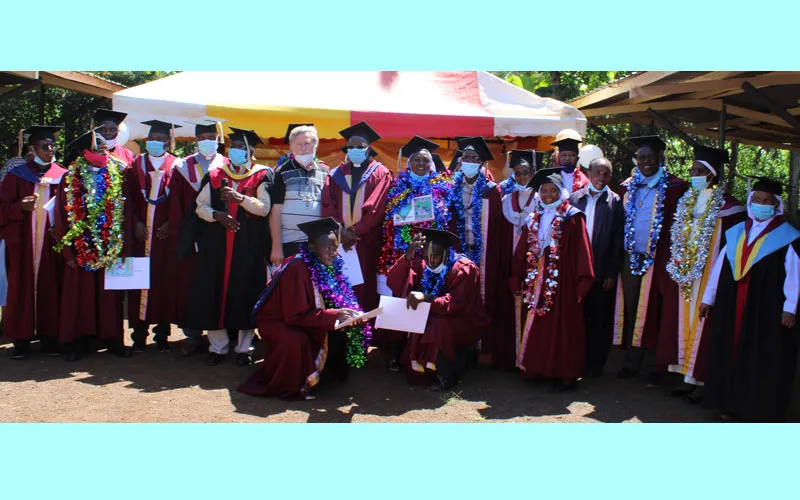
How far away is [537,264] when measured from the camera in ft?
22.4

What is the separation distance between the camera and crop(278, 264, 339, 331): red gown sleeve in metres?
6.11

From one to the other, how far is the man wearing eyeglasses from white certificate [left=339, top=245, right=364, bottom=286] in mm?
2534

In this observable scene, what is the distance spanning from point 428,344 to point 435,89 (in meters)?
5.10

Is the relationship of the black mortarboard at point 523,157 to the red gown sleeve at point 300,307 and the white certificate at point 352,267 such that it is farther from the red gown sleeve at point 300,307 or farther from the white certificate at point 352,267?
the red gown sleeve at point 300,307

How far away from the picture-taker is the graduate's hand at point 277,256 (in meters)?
6.98

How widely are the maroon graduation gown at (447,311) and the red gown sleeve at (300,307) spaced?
89cm

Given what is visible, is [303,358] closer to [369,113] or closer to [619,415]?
[619,415]

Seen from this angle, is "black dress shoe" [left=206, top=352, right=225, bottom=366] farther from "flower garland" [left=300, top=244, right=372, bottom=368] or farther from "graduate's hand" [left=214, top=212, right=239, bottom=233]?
"flower garland" [left=300, top=244, right=372, bottom=368]

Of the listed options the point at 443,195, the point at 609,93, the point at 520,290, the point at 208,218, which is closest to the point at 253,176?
the point at 208,218

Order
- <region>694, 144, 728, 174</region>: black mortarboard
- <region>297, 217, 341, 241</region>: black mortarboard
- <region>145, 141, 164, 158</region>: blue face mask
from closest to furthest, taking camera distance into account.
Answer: <region>297, 217, 341, 241</region>: black mortarboard
<region>694, 144, 728, 174</region>: black mortarboard
<region>145, 141, 164, 158</region>: blue face mask

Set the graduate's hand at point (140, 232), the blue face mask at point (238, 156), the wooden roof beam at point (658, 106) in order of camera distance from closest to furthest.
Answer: the blue face mask at point (238, 156) < the graduate's hand at point (140, 232) < the wooden roof beam at point (658, 106)

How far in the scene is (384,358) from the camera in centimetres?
766

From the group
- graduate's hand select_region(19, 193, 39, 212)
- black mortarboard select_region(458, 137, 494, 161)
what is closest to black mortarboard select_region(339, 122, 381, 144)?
black mortarboard select_region(458, 137, 494, 161)

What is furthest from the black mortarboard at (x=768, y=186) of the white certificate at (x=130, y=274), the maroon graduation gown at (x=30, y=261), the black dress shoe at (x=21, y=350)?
the black dress shoe at (x=21, y=350)
